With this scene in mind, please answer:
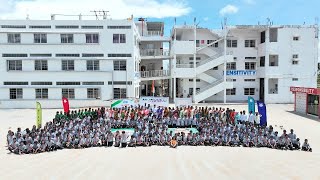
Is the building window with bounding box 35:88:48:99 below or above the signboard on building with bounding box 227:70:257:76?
below

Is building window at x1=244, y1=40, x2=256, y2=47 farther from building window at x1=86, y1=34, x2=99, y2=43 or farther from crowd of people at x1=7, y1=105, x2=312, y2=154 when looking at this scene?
crowd of people at x1=7, y1=105, x2=312, y2=154

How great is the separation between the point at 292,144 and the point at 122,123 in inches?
435

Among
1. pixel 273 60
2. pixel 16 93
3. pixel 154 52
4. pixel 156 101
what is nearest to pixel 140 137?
pixel 156 101

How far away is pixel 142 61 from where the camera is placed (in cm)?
4691

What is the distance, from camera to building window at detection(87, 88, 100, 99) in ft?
116

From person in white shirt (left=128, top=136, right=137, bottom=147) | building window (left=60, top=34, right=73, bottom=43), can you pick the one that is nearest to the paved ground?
person in white shirt (left=128, top=136, right=137, bottom=147)

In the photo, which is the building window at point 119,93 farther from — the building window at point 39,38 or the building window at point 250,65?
the building window at point 250,65

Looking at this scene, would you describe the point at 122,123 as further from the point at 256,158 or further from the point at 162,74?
the point at 162,74

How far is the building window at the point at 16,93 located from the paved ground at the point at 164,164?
18643 millimetres

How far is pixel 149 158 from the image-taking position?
48.3ft

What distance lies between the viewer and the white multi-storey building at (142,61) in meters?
34.7

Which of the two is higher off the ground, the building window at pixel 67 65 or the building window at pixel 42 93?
the building window at pixel 67 65

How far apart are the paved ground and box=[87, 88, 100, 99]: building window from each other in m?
17.8

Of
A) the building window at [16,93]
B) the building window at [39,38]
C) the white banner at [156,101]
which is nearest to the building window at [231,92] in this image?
the white banner at [156,101]
